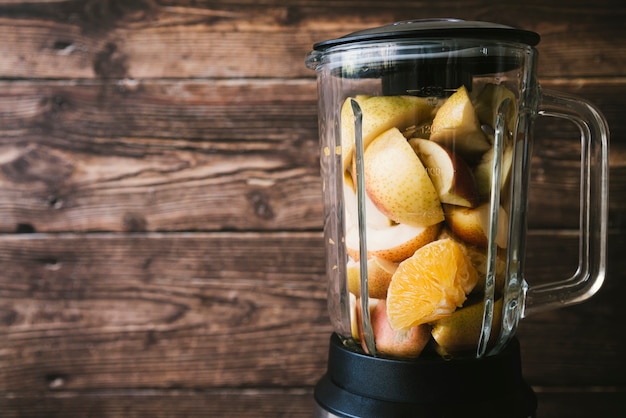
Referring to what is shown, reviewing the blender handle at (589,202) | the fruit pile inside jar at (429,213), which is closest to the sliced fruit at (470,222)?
the fruit pile inside jar at (429,213)

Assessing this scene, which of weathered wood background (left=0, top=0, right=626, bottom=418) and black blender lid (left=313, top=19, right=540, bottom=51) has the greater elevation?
black blender lid (left=313, top=19, right=540, bottom=51)

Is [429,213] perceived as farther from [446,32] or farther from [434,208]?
[446,32]

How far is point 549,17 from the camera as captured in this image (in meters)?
0.99

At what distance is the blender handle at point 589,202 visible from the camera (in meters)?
0.74

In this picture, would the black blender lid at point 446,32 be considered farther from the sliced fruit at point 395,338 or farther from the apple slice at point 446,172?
the sliced fruit at point 395,338

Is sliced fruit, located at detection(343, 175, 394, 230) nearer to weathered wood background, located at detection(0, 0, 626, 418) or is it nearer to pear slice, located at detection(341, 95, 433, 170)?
pear slice, located at detection(341, 95, 433, 170)

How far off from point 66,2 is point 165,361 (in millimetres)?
521

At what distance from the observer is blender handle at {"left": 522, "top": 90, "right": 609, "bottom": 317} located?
744 millimetres

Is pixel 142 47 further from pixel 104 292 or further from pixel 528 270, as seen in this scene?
pixel 528 270

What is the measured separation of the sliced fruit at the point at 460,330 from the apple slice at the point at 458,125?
0.48ft

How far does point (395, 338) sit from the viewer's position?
702 mm

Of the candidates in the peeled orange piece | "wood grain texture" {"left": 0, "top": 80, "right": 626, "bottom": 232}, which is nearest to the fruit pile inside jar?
the peeled orange piece

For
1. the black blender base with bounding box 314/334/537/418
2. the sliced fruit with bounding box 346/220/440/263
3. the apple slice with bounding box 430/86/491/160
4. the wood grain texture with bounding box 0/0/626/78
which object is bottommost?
the black blender base with bounding box 314/334/537/418

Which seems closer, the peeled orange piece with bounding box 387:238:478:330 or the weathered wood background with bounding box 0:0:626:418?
the peeled orange piece with bounding box 387:238:478:330
